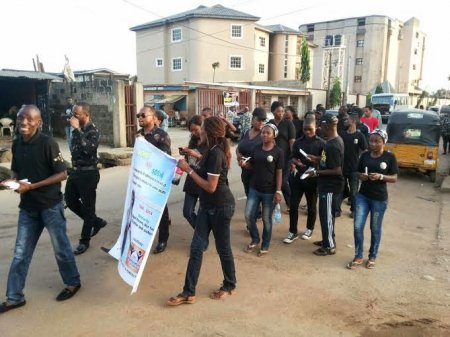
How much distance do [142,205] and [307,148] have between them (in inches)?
106

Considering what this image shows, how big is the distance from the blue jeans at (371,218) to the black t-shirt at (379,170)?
0.08 meters

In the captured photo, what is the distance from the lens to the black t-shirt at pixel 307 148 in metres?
5.43

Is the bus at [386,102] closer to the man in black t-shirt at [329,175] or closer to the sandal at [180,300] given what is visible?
the man in black t-shirt at [329,175]

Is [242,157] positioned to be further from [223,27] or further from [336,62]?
[336,62]

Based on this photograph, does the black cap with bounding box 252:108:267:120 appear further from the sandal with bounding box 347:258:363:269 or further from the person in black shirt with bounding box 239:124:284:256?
the sandal with bounding box 347:258:363:269

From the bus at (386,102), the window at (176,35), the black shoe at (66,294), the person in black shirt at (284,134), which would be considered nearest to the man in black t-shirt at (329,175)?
the person in black shirt at (284,134)

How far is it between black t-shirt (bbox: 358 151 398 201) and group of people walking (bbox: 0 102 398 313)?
12 mm

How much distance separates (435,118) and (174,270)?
9.06 meters

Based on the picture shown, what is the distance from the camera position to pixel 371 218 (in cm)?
476

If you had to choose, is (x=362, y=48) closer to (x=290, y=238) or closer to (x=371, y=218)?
(x=290, y=238)

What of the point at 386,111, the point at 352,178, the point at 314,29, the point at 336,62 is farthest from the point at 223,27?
the point at 352,178

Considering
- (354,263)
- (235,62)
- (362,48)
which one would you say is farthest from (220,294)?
(362,48)

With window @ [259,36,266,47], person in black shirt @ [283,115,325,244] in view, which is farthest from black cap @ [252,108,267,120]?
window @ [259,36,266,47]

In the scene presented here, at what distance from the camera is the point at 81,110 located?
488 cm
